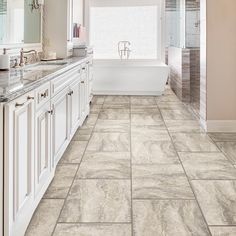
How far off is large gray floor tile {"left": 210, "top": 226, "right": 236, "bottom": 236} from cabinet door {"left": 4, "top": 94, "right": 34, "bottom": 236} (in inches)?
43.0

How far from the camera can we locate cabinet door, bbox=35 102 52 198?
91.1 inches

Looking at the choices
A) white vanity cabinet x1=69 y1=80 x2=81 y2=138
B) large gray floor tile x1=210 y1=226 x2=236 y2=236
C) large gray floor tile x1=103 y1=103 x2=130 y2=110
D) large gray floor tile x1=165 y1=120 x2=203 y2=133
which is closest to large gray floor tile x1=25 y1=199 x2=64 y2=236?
large gray floor tile x1=210 y1=226 x2=236 y2=236

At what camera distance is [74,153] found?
149 inches

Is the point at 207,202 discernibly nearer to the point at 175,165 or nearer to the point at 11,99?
the point at 175,165

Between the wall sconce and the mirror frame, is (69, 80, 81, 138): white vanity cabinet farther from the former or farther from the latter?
the wall sconce

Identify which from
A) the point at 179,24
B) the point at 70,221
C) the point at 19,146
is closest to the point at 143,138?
the point at 70,221

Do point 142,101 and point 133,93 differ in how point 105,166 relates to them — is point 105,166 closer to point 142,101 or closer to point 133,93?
point 142,101

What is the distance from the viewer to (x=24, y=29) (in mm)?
4211

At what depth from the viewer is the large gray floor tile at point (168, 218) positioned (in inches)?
83.0

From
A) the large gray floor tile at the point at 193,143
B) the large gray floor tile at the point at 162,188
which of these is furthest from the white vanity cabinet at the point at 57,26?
the large gray floor tile at the point at 162,188

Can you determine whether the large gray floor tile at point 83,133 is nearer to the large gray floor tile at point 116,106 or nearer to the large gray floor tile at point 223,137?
the large gray floor tile at point 223,137

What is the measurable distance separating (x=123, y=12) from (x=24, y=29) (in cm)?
534

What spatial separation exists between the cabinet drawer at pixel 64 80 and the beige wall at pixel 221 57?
1733 mm

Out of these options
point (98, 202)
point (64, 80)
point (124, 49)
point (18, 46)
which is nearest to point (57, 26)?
point (18, 46)
